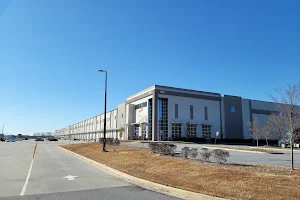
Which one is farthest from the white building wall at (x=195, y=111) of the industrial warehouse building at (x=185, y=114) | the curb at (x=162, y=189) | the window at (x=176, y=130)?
the curb at (x=162, y=189)

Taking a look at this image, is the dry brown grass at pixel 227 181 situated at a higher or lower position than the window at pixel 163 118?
lower

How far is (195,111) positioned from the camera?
64375 millimetres

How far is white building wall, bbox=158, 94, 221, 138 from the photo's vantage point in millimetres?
61600

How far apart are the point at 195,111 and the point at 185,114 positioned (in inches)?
122

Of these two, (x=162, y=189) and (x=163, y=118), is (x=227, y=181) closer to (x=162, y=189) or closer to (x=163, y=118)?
(x=162, y=189)

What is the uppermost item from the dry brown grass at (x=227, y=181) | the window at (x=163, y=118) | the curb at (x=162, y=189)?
the window at (x=163, y=118)

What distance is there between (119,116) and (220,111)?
108ft

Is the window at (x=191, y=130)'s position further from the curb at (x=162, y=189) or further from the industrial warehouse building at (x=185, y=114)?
the curb at (x=162, y=189)

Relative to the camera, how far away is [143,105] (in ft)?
221

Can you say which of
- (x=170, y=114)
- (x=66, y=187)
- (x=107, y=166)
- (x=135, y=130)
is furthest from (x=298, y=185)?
(x=135, y=130)

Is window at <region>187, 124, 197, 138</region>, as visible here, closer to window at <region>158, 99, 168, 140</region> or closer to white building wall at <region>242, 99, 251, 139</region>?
window at <region>158, 99, 168, 140</region>

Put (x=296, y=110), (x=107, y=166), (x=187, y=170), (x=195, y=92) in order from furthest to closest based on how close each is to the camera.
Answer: (x=195, y=92) < (x=107, y=166) < (x=296, y=110) < (x=187, y=170)

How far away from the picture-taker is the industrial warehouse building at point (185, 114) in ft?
200

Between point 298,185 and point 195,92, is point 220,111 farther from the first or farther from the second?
point 298,185
